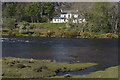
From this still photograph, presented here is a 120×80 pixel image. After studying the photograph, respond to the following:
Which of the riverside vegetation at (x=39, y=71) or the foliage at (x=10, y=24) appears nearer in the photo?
the riverside vegetation at (x=39, y=71)

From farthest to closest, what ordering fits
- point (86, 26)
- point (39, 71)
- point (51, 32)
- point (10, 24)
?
point (10, 24)
point (86, 26)
point (51, 32)
point (39, 71)

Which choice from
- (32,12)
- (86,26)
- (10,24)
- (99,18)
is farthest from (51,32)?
(32,12)

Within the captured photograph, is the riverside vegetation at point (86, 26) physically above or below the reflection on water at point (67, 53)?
above

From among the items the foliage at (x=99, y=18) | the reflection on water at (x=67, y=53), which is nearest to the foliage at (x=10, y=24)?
the foliage at (x=99, y=18)

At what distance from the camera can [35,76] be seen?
19.4 metres

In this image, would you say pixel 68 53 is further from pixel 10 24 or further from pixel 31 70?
pixel 10 24

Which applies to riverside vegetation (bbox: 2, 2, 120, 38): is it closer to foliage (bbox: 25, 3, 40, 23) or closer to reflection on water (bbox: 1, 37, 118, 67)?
foliage (bbox: 25, 3, 40, 23)

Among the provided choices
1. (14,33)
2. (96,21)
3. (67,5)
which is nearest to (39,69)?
(14,33)

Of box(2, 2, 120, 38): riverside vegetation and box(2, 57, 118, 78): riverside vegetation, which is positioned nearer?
box(2, 57, 118, 78): riverside vegetation

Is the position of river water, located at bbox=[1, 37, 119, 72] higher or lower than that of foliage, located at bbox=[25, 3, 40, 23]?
lower

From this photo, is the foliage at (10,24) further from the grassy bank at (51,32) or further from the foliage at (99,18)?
the foliage at (99,18)

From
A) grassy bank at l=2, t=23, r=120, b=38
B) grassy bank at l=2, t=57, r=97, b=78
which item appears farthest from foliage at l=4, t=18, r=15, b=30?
grassy bank at l=2, t=57, r=97, b=78

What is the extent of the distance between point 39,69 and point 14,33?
46.6 metres

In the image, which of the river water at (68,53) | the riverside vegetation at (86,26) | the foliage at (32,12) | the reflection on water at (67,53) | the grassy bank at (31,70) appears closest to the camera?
the grassy bank at (31,70)
